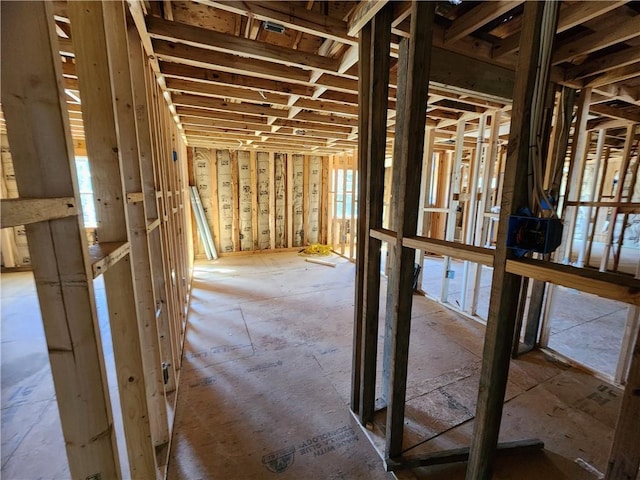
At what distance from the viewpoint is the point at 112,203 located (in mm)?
970

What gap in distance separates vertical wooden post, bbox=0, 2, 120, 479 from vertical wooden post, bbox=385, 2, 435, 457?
3.57ft

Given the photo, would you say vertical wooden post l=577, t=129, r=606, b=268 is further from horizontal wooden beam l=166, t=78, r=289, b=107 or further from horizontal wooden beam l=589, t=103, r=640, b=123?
horizontal wooden beam l=166, t=78, r=289, b=107

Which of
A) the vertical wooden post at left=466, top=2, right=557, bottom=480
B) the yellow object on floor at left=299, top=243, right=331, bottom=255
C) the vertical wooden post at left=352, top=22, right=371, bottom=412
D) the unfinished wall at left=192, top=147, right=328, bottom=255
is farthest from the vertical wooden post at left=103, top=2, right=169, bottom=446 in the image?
the yellow object on floor at left=299, top=243, right=331, bottom=255

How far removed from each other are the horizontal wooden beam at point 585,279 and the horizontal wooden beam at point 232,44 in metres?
1.93

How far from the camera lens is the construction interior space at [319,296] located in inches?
26.4

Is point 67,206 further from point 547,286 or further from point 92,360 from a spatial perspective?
point 547,286

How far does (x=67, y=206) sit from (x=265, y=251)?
572 cm

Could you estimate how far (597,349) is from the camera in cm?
256

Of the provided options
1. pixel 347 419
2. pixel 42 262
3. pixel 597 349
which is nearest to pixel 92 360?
pixel 42 262

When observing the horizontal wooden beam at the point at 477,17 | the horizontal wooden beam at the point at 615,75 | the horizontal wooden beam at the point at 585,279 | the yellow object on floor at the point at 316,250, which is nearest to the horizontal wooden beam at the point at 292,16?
the horizontal wooden beam at the point at 477,17

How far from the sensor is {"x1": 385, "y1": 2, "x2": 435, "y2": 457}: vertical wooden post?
1.03 metres

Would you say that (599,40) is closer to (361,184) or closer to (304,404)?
(361,184)

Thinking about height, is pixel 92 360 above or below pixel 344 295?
above

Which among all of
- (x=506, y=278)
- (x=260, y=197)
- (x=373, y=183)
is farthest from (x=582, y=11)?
(x=260, y=197)
